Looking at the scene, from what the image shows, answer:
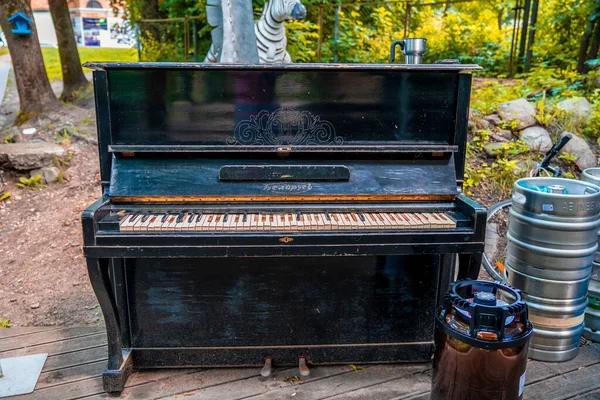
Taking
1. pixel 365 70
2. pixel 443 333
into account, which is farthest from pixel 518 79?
pixel 443 333

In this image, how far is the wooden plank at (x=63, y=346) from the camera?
2.95m

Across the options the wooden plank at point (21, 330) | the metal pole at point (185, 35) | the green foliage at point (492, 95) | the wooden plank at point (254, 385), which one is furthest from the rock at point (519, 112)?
the metal pole at point (185, 35)

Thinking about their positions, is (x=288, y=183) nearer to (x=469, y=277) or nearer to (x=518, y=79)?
(x=469, y=277)

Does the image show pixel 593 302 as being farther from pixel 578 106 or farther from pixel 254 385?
pixel 578 106

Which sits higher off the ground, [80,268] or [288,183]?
[288,183]

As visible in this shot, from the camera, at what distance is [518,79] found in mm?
7203

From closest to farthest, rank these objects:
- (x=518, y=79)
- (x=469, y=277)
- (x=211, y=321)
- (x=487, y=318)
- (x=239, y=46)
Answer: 1. (x=487, y=318)
2. (x=469, y=277)
3. (x=211, y=321)
4. (x=239, y=46)
5. (x=518, y=79)

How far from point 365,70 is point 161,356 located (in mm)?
1827

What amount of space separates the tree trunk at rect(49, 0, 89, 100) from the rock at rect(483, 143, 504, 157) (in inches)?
230

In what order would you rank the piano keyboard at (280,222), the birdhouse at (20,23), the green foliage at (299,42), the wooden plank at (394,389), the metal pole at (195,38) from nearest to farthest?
the piano keyboard at (280,222)
the wooden plank at (394,389)
the birdhouse at (20,23)
the green foliage at (299,42)
the metal pole at (195,38)

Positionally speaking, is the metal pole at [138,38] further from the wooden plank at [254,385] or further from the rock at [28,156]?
the wooden plank at [254,385]

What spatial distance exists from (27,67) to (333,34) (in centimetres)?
507

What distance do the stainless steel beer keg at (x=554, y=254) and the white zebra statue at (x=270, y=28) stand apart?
208cm

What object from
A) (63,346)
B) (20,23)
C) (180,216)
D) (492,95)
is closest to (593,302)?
(180,216)
